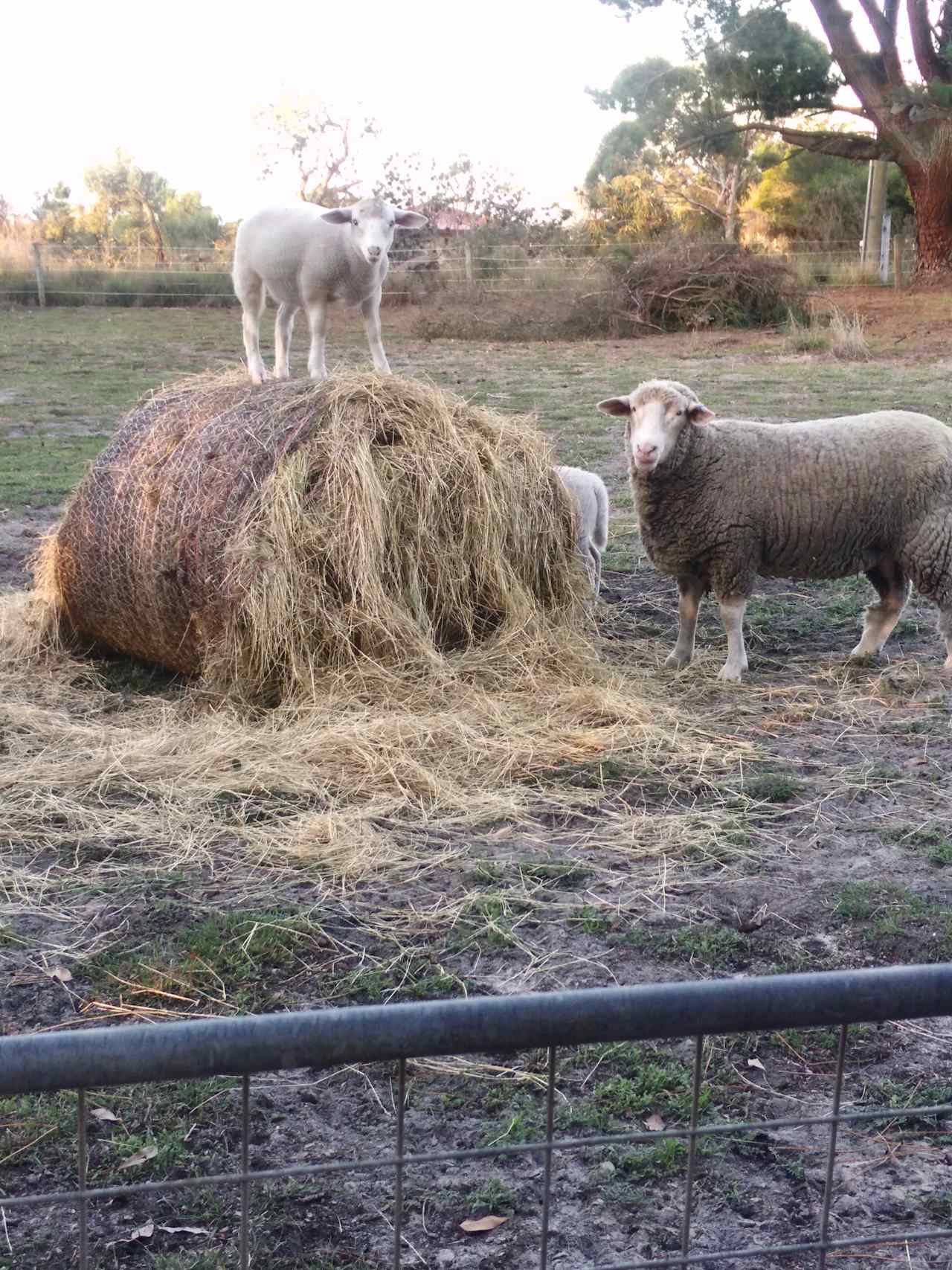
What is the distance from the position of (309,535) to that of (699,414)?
195 cm

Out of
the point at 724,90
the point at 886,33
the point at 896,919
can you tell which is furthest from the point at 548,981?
the point at 886,33

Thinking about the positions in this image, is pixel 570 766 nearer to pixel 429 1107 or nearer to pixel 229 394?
pixel 429 1107

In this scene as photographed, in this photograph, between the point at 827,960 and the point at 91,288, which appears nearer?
the point at 827,960

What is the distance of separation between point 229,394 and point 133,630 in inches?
49.6

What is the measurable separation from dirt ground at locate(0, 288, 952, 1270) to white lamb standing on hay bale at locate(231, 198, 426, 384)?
389 centimetres

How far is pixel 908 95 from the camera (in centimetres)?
2441

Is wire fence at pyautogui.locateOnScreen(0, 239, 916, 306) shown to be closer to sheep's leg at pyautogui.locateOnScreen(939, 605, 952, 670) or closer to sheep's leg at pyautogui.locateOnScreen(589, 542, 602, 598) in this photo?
sheep's leg at pyautogui.locateOnScreen(589, 542, 602, 598)

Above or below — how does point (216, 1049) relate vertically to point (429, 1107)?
above

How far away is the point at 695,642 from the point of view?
6945 millimetres

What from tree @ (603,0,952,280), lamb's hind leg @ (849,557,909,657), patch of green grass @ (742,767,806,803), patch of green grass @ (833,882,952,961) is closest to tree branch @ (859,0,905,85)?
tree @ (603,0,952,280)

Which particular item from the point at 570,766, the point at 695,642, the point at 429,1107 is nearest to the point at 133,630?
the point at 570,766

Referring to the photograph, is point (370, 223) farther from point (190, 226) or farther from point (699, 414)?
point (190, 226)

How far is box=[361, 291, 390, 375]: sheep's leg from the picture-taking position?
866 centimetres

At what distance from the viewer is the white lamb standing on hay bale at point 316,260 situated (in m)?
8.88
